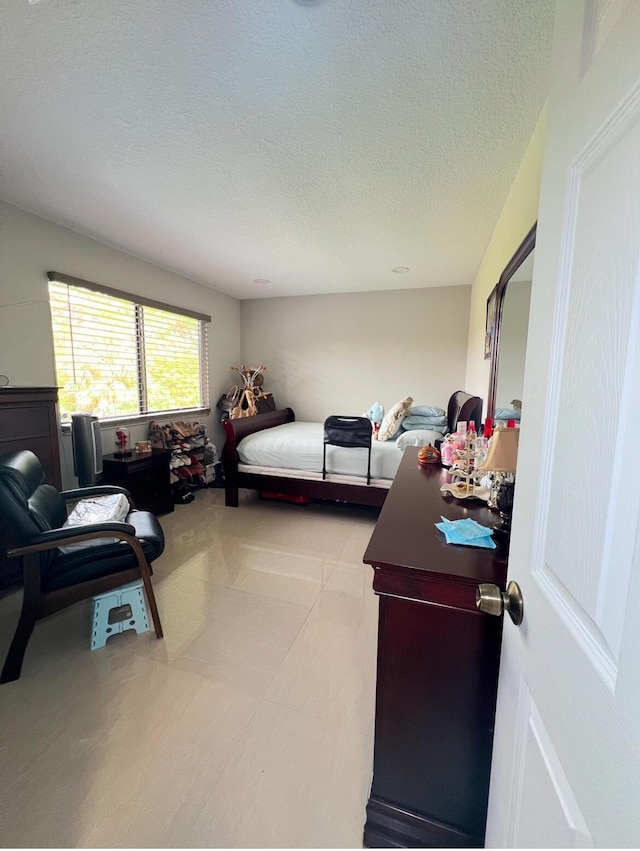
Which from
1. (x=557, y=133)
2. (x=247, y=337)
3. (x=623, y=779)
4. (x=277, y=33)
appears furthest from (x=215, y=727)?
(x=247, y=337)

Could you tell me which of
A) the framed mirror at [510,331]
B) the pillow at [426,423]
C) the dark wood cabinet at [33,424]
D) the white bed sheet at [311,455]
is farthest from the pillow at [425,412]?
the dark wood cabinet at [33,424]

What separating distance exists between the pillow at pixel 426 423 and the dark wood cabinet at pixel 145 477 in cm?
240

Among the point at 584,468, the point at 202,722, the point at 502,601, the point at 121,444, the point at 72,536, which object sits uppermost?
the point at 584,468

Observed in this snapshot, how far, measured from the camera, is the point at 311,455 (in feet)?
10.6

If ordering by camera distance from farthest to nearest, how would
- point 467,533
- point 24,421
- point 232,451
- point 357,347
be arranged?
point 357,347
point 232,451
point 24,421
point 467,533

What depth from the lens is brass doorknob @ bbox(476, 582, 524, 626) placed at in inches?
23.3

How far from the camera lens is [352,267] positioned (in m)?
3.49

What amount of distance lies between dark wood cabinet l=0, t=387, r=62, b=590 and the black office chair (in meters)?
0.42

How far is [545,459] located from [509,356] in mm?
1436

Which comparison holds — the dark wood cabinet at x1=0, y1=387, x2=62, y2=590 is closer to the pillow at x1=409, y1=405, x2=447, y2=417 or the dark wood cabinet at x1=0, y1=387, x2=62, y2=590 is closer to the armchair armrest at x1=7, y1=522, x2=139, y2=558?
the armchair armrest at x1=7, y1=522, x2=139, y2=558

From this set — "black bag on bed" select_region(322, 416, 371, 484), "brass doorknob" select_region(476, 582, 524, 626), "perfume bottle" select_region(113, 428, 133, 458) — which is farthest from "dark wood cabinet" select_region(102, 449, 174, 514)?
"brass doorknob" select_region(476, 582, 524, 626)

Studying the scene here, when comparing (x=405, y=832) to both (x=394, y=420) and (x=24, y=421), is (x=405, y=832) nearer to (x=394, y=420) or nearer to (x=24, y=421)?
(x=394, y=420)

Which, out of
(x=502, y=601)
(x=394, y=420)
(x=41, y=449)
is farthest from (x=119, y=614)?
(x=394, y=420)

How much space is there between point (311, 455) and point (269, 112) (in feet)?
8.00
